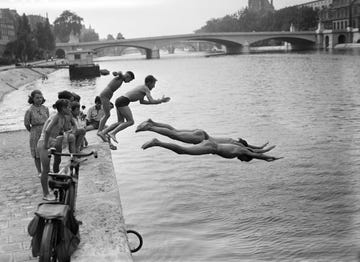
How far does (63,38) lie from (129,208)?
4500 inches

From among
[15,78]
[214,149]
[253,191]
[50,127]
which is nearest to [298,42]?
[15,78]

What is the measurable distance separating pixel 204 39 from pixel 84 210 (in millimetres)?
86944

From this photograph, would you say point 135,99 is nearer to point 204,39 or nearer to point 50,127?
point 50,127

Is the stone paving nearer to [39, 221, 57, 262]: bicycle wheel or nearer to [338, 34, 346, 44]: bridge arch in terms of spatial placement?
[39, 221, 57, 262]: bicycle wheel

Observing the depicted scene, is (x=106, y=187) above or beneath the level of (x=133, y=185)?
above

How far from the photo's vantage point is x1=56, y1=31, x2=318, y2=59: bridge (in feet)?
287

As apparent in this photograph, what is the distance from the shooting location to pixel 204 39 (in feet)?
300

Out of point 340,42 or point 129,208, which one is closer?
point 129,208

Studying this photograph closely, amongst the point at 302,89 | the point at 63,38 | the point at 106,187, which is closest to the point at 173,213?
the point at 106,187

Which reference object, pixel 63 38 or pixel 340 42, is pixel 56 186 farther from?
pixel 63 38

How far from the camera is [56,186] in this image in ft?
17.4

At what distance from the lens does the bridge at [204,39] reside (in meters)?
87.6

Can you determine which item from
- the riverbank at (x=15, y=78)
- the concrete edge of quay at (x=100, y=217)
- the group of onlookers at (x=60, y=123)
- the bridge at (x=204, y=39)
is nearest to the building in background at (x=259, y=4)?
the bridge at (x=204, y=39)

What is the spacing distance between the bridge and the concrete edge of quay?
79962mm
